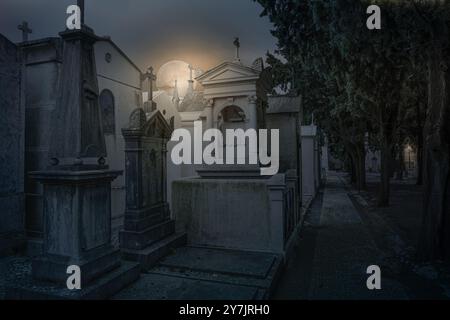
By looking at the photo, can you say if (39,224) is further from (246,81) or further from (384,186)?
(384,186)

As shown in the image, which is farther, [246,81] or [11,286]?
[246,81]

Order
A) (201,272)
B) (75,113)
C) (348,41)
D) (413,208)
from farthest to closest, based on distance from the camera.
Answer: (413,208), (348,41), (201,272), (75,113)

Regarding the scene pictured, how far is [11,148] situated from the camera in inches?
291

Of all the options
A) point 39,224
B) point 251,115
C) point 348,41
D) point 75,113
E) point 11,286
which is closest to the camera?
point 11,286

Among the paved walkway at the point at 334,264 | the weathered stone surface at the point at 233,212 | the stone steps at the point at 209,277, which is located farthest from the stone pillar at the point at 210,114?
the paved walkway at the point at 334,264

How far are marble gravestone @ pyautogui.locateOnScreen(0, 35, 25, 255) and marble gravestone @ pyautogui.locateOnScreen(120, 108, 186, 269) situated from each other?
10.6 feet

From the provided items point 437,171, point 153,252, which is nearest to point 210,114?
point 153,252

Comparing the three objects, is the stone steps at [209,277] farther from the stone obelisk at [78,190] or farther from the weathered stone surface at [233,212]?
the stone obelisk at [78,190]

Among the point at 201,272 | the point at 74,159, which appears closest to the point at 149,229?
the point at 201,272

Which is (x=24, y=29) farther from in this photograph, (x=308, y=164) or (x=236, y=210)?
(x=308, y=164)

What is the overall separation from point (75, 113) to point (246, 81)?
18.0 ft

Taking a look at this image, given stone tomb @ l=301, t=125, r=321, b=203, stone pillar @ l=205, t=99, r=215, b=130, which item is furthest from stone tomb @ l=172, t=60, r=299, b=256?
stone tomb @ l=301, t=125, r=321, b=203

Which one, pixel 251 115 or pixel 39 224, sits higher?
pixel 251 115

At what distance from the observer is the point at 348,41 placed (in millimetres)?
6066
